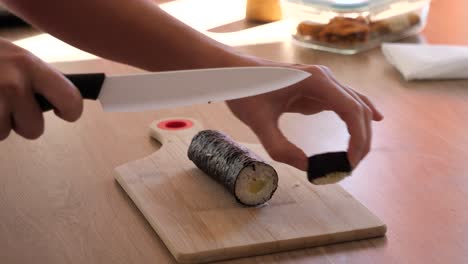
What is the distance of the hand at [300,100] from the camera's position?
0.95 metres

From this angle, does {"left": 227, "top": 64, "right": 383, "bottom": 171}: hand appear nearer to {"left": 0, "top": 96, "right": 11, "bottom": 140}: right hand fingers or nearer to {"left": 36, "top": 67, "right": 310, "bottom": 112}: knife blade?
{"left": 36, "top": 67, "right": 310, "bottom": 112}: knife blade

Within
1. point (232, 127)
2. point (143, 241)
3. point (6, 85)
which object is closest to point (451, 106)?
point (232, 127)

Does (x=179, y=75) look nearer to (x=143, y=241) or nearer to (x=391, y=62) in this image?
(x=143, y=241)

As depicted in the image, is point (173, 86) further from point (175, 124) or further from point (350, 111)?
point (175, 124)

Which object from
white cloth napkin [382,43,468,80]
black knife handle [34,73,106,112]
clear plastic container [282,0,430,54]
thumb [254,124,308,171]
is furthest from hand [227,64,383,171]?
clear plastic container [282,0,430,54]

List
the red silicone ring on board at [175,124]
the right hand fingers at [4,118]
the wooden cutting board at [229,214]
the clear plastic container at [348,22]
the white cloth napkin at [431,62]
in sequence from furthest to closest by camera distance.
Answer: the clear plastic container at [348,22] < the white cloth napkin at [431,62] < the red silicone ring on board at [175,124] < the wooden cutting board at [229,214] < the right hand fingers at [4,118]

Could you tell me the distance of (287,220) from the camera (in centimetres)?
96

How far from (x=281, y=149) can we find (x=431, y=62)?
0.60 meters

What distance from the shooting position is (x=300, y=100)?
1.02 metres

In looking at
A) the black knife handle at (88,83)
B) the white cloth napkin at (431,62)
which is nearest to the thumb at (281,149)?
the black knife handle at (88,83)

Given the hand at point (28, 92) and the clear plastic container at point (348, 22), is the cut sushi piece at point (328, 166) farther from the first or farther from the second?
the clear plastic container at point (348, 22)

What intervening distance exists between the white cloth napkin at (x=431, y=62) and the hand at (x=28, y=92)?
82 cm

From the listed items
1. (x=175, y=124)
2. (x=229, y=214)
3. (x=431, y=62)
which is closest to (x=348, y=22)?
(x=431, y=62)

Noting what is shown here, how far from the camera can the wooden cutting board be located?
0.91 m
